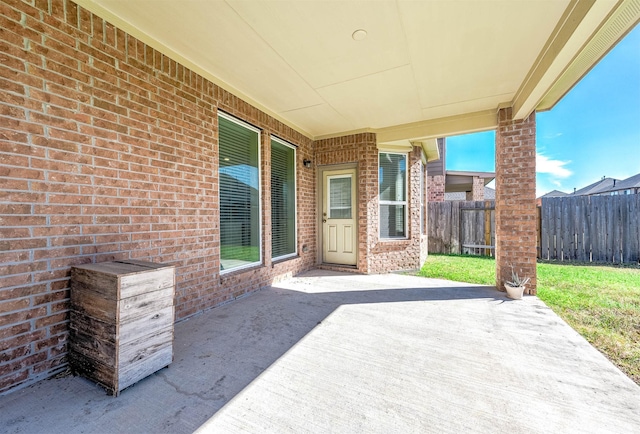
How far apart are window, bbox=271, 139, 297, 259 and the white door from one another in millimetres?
861

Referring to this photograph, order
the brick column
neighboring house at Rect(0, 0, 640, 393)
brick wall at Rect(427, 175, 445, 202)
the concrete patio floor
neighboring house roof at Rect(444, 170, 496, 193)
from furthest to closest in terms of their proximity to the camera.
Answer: neighboring house roof at Rect(444, 170, 496, 193), brick wall at Rect(427, 175, 445, 202), the brick column, neighboring house at Rect(0, 0, 640, 393), the concrete patio floor

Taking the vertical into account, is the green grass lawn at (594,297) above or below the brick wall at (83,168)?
below

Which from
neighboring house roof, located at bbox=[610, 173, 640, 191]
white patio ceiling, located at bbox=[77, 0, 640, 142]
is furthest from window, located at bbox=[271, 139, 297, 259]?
neighboring house roof, located at bbox=[610, 173, 640, 191]

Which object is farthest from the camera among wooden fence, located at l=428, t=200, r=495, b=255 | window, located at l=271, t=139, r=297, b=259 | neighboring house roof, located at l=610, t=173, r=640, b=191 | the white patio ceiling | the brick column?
neighboring house roof, located at l=610, t=173, r=640, b=191

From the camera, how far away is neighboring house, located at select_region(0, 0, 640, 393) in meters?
1.76

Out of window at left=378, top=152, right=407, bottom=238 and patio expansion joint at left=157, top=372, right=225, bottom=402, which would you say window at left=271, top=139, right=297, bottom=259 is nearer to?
window at left=378, top=152, right=407, bottom=238

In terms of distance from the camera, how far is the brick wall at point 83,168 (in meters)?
1.68

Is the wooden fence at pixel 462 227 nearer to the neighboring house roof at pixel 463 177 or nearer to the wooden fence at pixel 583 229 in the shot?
the wooden fence at pixel 583 229

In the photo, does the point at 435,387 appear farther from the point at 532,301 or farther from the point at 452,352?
the point at 532,301

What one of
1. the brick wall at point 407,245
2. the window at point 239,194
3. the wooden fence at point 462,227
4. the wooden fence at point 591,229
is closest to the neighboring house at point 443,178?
the wooden fence at point 462,227

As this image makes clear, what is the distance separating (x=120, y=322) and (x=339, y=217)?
14.1 feet

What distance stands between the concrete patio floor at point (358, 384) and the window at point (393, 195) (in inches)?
106

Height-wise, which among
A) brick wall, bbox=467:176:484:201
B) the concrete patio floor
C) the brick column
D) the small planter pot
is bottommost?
the concrete patio floor

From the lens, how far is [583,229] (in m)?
6.16
